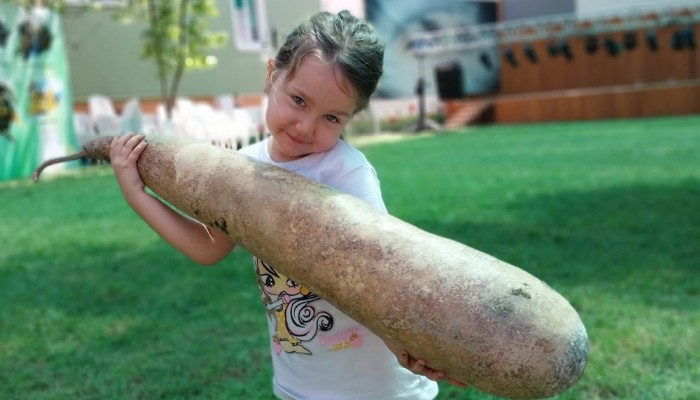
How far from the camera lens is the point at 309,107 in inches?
68.3

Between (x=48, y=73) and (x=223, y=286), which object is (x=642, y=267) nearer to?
(x=223, y=286)

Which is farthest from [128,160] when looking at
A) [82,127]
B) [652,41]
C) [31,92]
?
[652,41]

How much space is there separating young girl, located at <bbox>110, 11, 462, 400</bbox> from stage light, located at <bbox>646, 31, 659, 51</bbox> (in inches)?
1015

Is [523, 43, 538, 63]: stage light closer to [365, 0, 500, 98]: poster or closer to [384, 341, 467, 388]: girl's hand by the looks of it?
[365, 0, 500, 98]: poster

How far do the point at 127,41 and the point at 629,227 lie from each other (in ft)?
51.5

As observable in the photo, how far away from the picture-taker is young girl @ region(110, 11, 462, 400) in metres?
1.70

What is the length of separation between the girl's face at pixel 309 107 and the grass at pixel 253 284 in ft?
4.80

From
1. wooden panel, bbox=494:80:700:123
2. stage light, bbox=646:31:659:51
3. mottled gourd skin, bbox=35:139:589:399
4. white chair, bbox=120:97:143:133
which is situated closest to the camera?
mottled gourd skin, bbox=35:139:589:399

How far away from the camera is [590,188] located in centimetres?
790

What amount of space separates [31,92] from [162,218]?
13046 mm

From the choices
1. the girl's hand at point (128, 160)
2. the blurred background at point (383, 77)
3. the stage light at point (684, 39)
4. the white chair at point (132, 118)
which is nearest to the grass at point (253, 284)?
the girl's hand at point (128, 160)

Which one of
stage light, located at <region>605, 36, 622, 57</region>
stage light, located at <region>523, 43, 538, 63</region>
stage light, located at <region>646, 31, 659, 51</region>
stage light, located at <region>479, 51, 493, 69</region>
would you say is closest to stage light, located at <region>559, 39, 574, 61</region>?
stage light, located at <region>523, 43, 538, 63</region>

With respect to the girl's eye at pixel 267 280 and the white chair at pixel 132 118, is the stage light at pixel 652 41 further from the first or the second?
the girl's eye at pixel 267 280

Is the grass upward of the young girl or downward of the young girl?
downward
